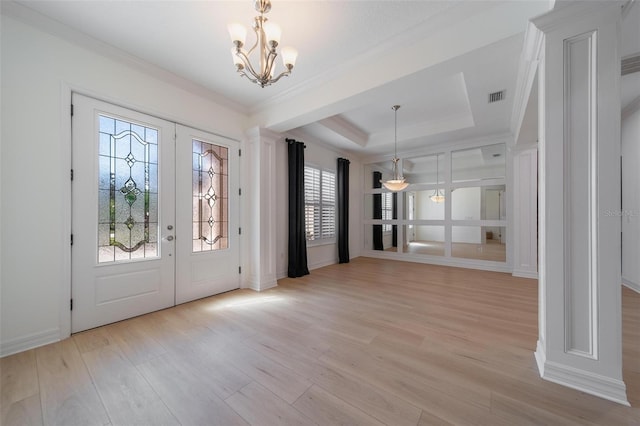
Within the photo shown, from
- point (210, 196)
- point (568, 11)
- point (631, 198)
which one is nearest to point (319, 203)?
point (210, 196)

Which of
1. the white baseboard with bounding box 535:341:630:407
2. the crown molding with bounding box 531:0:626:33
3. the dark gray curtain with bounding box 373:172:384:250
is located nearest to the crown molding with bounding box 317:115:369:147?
the dark gray curtain with bounding box 373:172:384:250

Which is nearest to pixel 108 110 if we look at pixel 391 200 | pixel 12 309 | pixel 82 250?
pixel 82 250

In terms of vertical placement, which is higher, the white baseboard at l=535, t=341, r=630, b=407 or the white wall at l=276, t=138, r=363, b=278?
the white wall at l=276, t=138, r=363, b=278

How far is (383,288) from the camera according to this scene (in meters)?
3.87

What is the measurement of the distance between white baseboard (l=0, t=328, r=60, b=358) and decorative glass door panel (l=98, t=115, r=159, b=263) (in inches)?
28.3

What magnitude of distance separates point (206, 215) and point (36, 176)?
5.41ft

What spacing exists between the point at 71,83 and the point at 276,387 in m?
3.36

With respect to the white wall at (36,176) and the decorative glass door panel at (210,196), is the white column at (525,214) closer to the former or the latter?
the decorative glass door panel at (210,196)

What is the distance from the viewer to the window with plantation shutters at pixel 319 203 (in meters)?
5.31

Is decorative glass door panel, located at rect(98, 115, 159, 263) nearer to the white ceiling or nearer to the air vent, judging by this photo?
the white ceiling

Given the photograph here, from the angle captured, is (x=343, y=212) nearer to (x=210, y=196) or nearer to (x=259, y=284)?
(x=259, y=284)

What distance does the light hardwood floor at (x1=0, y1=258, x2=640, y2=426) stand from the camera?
142 centimetres

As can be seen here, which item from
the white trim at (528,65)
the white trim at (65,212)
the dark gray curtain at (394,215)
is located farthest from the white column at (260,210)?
the dark gray curtain at (394,215)

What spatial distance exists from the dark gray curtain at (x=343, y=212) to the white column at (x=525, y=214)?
11.3 ft
